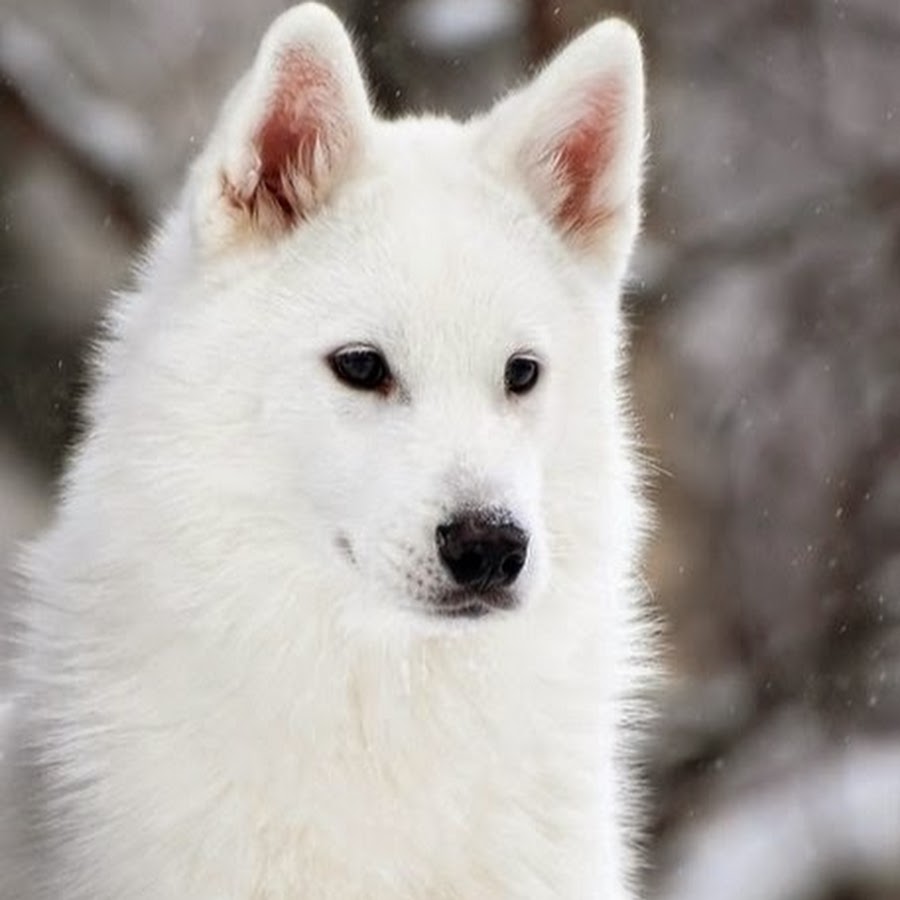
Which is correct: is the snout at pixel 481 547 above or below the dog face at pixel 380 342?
below

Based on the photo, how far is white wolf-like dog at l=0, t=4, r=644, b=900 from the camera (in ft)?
19.1

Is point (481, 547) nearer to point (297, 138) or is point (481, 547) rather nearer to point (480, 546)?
point (480, 546)

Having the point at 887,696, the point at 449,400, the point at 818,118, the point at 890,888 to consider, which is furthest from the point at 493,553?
the point at 818,118

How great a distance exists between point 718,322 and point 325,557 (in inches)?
211

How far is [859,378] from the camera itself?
11.6 m

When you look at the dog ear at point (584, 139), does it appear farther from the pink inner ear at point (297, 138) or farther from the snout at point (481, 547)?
the snout at point (481, 547)

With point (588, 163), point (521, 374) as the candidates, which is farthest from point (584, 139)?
point (521, 374)

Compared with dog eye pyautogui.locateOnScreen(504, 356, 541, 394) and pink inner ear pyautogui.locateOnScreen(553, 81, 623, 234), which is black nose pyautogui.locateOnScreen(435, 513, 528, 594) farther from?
pink inner ear pyautogui.locateOnScreen(553, 81, 623, 234)

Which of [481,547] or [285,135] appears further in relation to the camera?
[285,135]

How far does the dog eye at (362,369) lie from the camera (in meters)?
5.93

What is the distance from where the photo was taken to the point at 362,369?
19.5ft

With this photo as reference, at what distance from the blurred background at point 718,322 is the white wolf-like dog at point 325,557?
2.92m

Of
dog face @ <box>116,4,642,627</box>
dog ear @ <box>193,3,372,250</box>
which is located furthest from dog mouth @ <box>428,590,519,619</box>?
dog ear @ <box>193,3,372,250</box>

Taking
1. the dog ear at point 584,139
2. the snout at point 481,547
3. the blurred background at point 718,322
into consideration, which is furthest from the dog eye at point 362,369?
the blurred background at point 718,322
